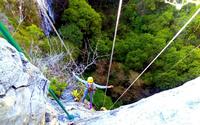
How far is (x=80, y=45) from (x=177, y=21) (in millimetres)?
5075

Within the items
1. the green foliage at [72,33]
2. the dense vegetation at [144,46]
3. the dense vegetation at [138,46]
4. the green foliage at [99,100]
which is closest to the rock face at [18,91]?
the green foliage at [99,100]

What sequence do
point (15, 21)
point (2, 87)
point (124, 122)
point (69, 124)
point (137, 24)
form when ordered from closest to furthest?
point (2, 87)
point (124, 122)
point (69, 124)
point (15, 21)
point (137, 24)

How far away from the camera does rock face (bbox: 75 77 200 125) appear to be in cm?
455

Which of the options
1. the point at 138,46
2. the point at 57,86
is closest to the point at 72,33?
the point at 138,46

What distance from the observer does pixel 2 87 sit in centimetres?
355

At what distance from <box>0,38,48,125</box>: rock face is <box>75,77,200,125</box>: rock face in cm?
117

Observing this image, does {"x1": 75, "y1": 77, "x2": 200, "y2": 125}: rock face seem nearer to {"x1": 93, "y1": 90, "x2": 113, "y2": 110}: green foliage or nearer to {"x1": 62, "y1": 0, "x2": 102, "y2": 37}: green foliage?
{"x1": 93, "y1": 90, "x2": 113, "y2": 110}: green foliage

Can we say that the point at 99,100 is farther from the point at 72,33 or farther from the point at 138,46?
the point at 138,46

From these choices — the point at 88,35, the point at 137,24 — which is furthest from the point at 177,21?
the point at 88,35

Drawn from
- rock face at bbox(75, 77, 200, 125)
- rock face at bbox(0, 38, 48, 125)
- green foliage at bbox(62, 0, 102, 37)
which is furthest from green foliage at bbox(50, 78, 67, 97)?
rock face at bbox(0, 38, 48, 125)

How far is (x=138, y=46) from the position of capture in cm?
1698

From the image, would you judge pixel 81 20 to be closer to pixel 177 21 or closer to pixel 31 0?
pixel 31 0

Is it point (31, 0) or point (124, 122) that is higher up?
point (31, 0)

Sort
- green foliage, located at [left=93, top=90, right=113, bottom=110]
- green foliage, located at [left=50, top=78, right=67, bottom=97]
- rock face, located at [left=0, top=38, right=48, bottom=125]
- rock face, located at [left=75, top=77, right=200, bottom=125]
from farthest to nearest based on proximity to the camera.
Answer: green foliage, located at [left=93, top=90, right=113, bottom=110] → green foliage, located at [left=50, top=78, right=67, bottom=97] → rock face, located at [left=75, top=77, right=200, bottom=125] → rock face, located at [left=0, top=38, right=48, bottom=125]
